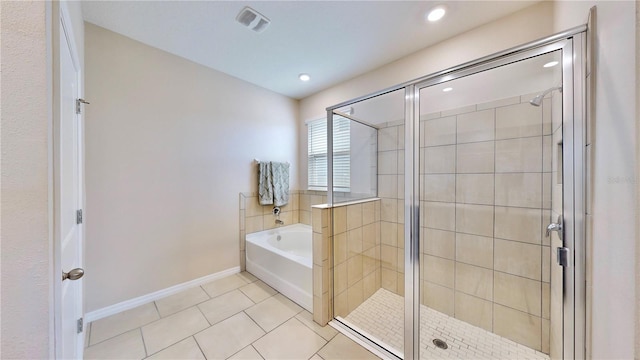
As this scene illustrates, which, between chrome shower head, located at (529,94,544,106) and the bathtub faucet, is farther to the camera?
the bathtub faucet

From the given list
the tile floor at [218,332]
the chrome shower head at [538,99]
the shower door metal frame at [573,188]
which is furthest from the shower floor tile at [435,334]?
the chrome shower head at [538,99]

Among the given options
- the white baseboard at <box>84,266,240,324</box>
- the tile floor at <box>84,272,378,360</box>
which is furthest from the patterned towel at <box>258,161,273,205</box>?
the tile floor at <box>84,272,378,360</box>

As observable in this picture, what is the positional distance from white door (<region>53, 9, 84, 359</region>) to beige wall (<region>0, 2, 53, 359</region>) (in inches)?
3.6

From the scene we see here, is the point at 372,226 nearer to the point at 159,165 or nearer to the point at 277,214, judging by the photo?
the point at 277,214

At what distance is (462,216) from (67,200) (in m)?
2.77

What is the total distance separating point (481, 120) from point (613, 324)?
5.01ft

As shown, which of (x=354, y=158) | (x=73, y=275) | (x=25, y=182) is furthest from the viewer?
(x=354, y=158)

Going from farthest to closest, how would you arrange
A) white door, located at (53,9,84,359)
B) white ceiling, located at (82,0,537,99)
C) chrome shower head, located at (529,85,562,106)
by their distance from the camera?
white ceiling, located at (82,0,537,99) < chrome shower head, located at (529,85,562,106) < white door, located at (53,9,84,359)

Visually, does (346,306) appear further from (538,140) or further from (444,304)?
(538,140)

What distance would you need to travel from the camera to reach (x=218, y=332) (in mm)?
Result: 1709

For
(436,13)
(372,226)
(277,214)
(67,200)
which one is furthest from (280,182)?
(436,13)

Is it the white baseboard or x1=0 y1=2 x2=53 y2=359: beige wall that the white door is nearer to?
x1=0 y1=2 x2=53 y2=359: beige wall

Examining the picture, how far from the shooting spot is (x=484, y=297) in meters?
1.76

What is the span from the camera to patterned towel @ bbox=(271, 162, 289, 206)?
9.96 ft
